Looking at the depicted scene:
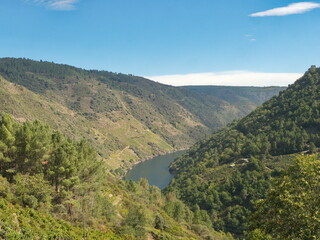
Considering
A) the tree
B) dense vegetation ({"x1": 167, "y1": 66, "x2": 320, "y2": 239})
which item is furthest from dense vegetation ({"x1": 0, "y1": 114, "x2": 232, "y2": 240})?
dense vegetation ({"x1": 167, "y1": 66, "x2": 320, "y2": 239})

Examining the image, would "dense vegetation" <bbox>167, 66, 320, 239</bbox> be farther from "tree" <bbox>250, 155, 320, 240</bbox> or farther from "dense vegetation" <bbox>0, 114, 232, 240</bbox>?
"tree" <bbox>250, 155, 320, 240</bbox>

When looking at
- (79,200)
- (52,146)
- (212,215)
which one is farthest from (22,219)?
(212,215)

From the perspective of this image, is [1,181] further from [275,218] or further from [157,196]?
[157,196]

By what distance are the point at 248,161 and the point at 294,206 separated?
134294 mm

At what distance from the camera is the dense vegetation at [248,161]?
114 meters

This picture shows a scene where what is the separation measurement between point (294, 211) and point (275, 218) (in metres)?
2.20

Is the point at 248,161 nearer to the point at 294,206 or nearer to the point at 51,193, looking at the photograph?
the point at 51,193

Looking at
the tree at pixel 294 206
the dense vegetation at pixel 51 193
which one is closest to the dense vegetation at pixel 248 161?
the dense vegetation at pixel 51 193

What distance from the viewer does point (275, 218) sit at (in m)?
21.7

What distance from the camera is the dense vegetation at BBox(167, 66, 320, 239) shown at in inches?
4503

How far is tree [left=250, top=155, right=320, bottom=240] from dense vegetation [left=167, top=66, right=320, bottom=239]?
70.6 meters

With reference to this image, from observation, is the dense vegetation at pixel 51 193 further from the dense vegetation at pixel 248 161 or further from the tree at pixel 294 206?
the dense vegetation at pixel 248 161

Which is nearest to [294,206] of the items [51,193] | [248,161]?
[51,193]

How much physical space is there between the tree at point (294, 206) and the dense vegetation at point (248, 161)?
7060 cm
